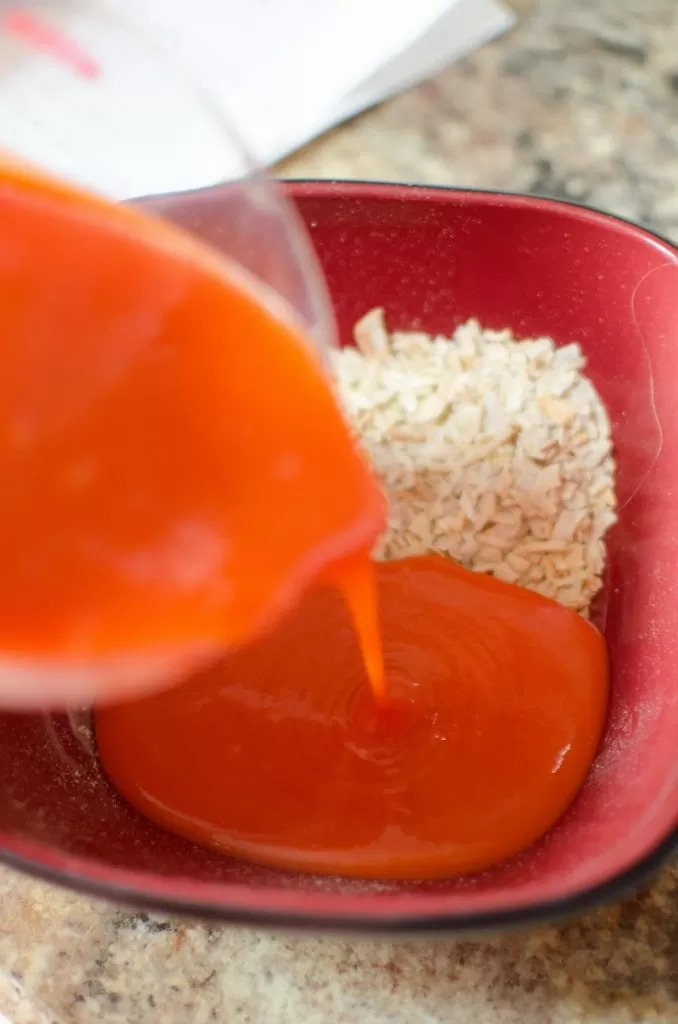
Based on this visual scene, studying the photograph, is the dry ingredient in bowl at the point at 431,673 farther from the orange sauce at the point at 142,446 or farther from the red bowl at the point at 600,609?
the orange sauce at the point at 142,446

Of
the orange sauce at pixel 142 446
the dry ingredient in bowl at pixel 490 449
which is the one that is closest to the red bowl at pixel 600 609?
the dry ingredient in bowl at pixel 490 449

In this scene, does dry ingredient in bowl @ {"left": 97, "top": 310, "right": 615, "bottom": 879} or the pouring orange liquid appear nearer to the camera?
the pouring orange liquid

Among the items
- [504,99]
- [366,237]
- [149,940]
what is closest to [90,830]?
[149,940]

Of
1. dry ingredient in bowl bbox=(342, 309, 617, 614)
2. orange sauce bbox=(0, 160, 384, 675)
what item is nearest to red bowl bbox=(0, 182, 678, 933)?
dry ingredient in bowl bbox=(342, 309, 617, 614)

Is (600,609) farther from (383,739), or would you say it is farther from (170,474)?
(170,474)

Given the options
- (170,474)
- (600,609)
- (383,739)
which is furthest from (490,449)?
(170,474)

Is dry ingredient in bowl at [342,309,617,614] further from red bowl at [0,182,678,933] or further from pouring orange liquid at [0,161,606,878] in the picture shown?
pouring orange liquid at [0,161,606,878]

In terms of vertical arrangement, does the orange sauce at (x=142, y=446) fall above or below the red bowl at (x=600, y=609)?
above
